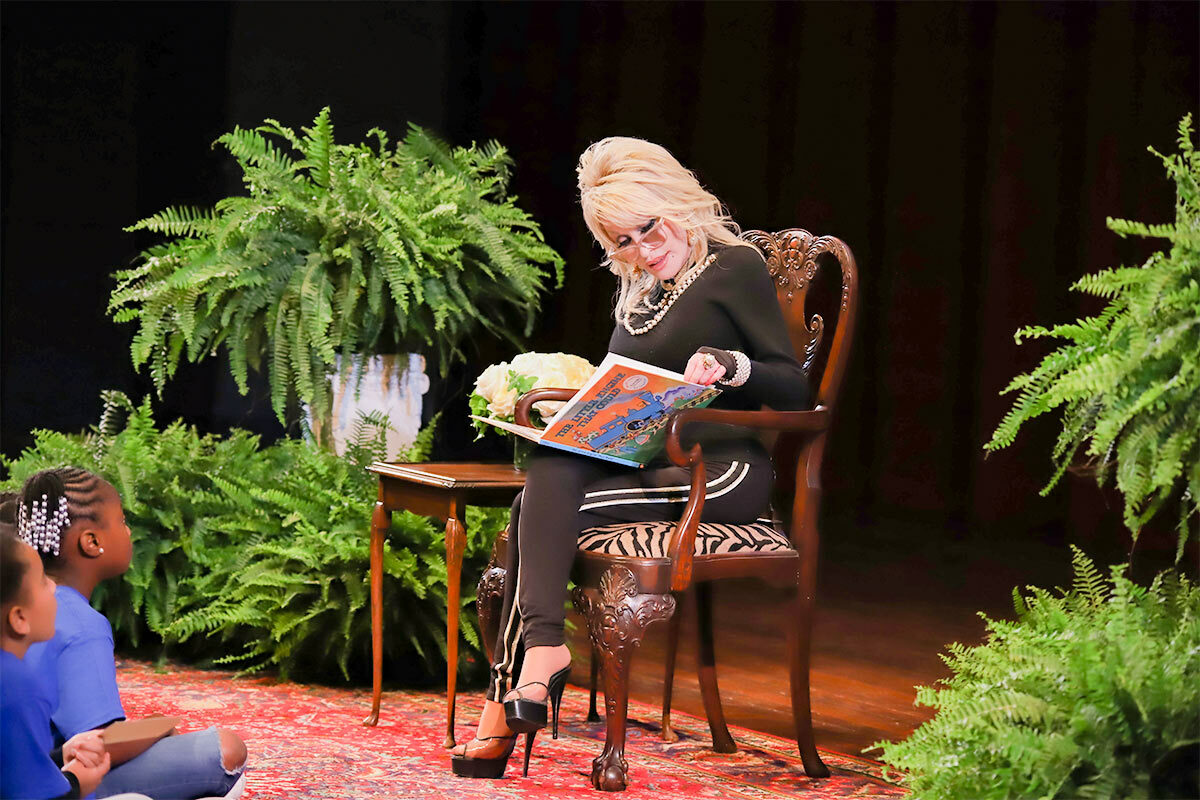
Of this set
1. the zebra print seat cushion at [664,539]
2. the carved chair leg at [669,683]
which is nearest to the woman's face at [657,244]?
the zebra print seat cushion at [664,539]

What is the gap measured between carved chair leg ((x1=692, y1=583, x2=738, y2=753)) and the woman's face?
0.66m

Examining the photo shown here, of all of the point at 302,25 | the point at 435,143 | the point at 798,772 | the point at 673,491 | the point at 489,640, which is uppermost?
the point at 302,25

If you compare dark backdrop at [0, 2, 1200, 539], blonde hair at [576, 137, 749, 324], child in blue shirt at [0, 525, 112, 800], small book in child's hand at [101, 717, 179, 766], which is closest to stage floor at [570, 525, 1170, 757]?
dark backdrop at [0, 2, 1200, 539]

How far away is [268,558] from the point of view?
349cm

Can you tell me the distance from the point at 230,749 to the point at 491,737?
689mm

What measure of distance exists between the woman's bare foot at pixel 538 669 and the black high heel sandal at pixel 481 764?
13 centimetres

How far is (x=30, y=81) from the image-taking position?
4984 millimetres

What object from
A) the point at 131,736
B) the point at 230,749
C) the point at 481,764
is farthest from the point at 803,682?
the point at 131,736

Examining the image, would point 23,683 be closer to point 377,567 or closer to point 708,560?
point 708,560

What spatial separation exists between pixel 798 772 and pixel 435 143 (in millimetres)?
2108

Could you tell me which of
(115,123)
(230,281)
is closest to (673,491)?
(230,281)

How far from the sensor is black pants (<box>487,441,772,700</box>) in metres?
2.45

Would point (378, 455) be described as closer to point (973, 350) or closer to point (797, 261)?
point (797, 261)

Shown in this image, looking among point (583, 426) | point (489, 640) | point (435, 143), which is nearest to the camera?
point (583, 426)
